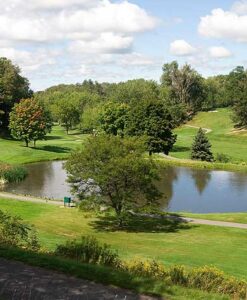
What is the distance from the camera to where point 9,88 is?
308ft

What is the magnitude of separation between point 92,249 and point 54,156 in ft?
205

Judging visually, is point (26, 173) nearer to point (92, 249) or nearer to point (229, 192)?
point (229, 192)

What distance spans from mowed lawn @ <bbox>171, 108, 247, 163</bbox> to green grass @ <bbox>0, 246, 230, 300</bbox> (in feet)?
213

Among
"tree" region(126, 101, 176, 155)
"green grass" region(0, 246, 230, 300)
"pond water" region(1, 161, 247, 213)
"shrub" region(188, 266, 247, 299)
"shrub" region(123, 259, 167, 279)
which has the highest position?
"tree" region(126, 101, 176, 155)

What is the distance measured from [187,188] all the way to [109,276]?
140 ft

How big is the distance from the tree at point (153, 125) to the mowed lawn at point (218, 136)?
198 inches

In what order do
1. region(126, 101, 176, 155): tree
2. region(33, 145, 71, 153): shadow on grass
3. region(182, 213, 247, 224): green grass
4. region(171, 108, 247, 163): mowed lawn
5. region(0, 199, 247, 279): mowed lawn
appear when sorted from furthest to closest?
region(171, 108, 247, 163): mowed lawn, region(33, 145, 71, 153): shadow on grass, region(126, 101, 176, 155): tree, region(182, 213, 247, 224): green grass, region(0, 199, 247, 279): mowed lawn

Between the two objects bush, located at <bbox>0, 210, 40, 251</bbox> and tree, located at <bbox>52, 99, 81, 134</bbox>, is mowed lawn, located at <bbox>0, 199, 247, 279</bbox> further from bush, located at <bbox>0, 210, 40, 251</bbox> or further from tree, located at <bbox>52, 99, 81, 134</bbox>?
tree, located at <bbox>52, 99, 81, 134</bbox>

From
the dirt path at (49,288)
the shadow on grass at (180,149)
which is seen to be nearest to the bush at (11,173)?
the shadow on grass at (180,149)

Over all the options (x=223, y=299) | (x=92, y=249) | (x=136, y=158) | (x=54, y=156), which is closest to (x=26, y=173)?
(x=54, y=156)

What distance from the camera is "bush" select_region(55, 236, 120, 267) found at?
1330cm

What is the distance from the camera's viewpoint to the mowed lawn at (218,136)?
8356cm

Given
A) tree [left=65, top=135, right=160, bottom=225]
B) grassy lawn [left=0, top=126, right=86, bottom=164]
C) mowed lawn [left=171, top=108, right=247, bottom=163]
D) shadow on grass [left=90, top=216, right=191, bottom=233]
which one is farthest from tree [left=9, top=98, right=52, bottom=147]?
tree [left=65, top=135, right=160, bottom=225]

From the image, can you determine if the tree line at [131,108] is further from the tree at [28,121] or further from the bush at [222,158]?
the bush at [222,158]
